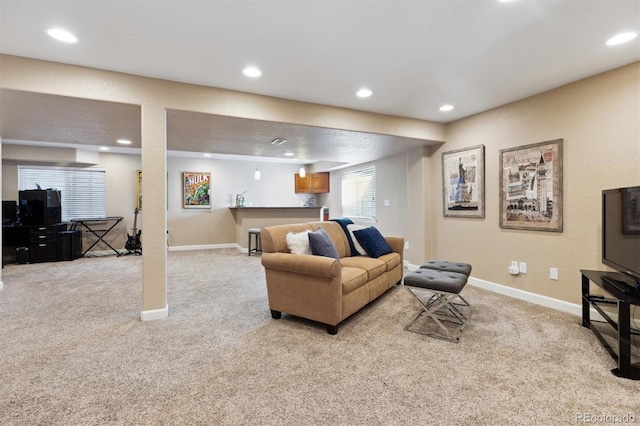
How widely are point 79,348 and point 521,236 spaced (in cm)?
450

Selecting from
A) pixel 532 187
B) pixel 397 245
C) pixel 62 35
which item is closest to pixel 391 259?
pixel 397 245

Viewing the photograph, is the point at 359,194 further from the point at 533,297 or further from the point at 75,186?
the point at 75,186

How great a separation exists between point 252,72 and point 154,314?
98.9 inches

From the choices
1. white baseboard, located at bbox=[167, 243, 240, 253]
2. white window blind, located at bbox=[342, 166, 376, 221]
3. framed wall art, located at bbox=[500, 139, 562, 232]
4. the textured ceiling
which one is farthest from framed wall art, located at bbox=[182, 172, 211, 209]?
framed wall art, located at bbox=[500, 139, 562, 232]

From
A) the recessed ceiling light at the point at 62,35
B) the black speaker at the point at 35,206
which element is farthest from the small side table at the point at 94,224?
the recessed ceiling light at the point at 62,35

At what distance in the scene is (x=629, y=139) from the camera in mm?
2641

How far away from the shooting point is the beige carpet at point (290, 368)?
63.6 inches

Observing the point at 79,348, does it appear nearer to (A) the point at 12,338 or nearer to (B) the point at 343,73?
(A) the point at 12,338

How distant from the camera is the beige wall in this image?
8.82 ft

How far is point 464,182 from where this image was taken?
13.6 feet

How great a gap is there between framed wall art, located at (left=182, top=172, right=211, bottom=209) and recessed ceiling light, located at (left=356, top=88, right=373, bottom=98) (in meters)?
5.36

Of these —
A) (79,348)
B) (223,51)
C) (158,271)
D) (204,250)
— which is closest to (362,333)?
(158,271)

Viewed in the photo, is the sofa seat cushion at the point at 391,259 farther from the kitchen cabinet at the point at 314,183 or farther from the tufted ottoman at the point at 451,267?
the kitchen cabinet at the point at 314,183

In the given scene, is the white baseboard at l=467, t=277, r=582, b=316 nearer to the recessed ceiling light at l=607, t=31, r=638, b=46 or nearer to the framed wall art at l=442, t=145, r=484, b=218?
the framed wall art at l=442, t=145, r=484, b=218
